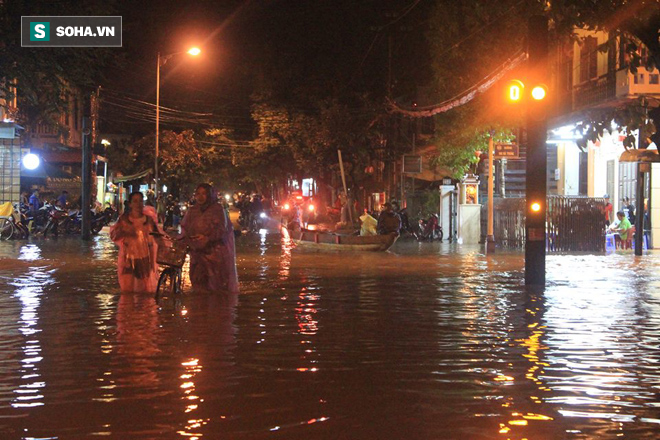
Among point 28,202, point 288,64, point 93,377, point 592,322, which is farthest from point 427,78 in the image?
point 93,377

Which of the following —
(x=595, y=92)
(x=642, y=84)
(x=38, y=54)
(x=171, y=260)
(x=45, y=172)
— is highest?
(x=595, y=92)

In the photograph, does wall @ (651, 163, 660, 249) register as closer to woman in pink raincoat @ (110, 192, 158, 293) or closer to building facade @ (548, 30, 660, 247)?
building facade @ (548, 30, 660, 247)

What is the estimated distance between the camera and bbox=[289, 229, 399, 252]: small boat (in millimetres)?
27844

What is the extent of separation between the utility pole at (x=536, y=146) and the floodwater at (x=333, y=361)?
1082 millimetres

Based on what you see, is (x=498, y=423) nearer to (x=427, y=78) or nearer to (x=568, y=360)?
(x=568, y=360)

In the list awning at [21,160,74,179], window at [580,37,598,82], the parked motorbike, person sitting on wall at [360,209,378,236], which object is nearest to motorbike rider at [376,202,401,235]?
person sitting on wall at [360,209,378,236]

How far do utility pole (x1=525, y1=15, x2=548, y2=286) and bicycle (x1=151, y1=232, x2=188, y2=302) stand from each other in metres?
6.12

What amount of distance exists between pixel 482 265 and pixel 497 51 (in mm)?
12232

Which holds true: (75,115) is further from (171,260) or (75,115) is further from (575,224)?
(171,260)

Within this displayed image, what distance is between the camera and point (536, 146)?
16188 millimetres

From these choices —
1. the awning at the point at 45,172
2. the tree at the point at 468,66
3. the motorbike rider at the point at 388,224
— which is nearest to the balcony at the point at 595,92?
the tree at the point at 468,66

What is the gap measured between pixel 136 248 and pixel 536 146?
7073 millimetres

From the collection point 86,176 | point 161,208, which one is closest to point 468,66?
point 86,176

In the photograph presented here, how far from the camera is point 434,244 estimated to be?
3359 centimetres
